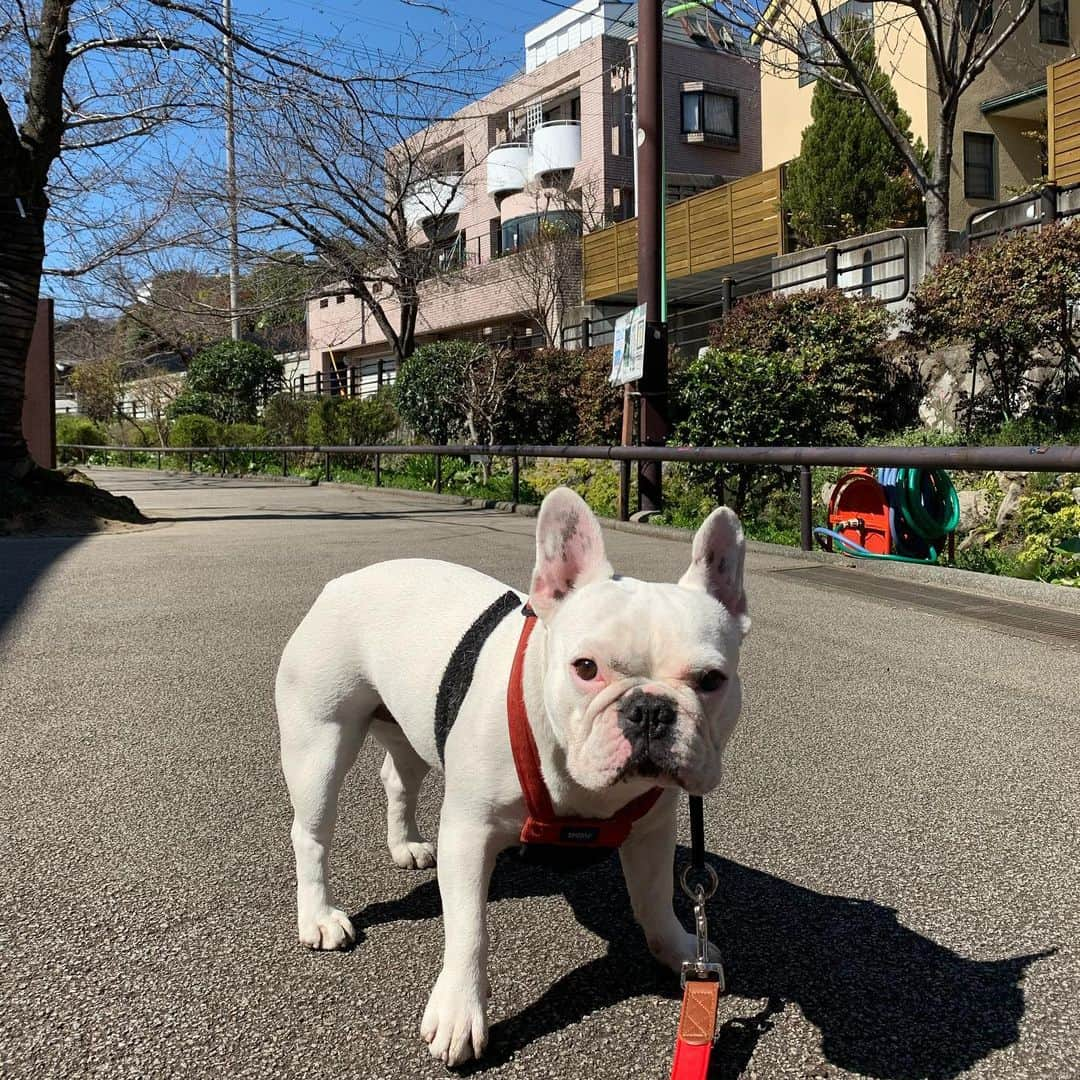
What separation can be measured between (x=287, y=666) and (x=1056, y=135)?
1796cm

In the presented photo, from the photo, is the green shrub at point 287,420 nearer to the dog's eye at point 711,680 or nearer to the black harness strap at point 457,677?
the black harness strap at point 457,677

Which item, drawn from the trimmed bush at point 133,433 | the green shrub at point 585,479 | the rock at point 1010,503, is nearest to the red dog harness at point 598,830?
the rock at point 1010,503

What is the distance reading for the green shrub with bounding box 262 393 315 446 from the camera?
2420 centimetres

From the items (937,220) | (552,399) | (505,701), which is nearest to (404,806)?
(505,701)

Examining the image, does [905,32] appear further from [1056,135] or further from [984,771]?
[984,771]

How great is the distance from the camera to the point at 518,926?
2.36 meters

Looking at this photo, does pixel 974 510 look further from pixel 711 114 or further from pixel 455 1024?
pixel 711 114

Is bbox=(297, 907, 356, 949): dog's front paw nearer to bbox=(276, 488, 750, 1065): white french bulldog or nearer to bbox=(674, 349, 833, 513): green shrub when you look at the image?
bbox=(276, 488, 750, 1065): white french bulldog

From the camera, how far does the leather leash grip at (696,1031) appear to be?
5.51ft

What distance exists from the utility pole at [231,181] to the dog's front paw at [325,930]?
10.9m

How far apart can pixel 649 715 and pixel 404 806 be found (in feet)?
4.07

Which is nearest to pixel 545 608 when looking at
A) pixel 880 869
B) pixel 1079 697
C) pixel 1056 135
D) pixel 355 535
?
pixel 880 869

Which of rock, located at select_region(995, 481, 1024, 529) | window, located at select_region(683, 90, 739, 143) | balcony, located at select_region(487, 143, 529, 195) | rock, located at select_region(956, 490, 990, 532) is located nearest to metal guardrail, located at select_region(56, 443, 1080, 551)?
rock, located at select_region(956, 490, 990, 532)

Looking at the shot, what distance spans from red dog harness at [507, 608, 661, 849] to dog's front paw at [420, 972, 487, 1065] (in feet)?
0.98
